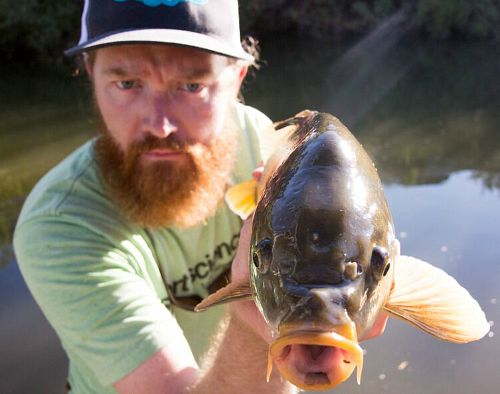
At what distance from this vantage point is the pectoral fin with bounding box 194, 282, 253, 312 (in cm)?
138

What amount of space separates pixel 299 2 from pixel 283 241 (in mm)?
24725

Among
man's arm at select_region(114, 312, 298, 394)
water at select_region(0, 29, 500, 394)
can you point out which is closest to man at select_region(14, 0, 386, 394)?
man's arm at select_region(114, 312, 298, 394)

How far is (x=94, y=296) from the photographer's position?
6.99ft

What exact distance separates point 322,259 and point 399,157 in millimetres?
7722

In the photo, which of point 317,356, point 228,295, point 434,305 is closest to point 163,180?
point 228,295

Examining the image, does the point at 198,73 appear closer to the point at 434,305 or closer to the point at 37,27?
the point at 434,305

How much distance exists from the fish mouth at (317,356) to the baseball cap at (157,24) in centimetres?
155

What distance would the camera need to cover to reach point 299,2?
24.4 meters

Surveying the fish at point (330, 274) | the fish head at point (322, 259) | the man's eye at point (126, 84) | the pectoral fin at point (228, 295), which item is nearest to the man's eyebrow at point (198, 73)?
the man's eye at point (126, 84)

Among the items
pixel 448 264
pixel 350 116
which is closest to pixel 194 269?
pixel 448 264

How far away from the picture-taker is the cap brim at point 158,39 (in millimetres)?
2268

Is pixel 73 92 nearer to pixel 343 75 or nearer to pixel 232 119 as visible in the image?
pixel 343 75

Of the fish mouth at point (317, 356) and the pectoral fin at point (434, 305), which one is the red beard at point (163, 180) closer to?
the pectoral fin at point (434, 305)

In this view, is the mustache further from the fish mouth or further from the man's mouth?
the fish mouth
